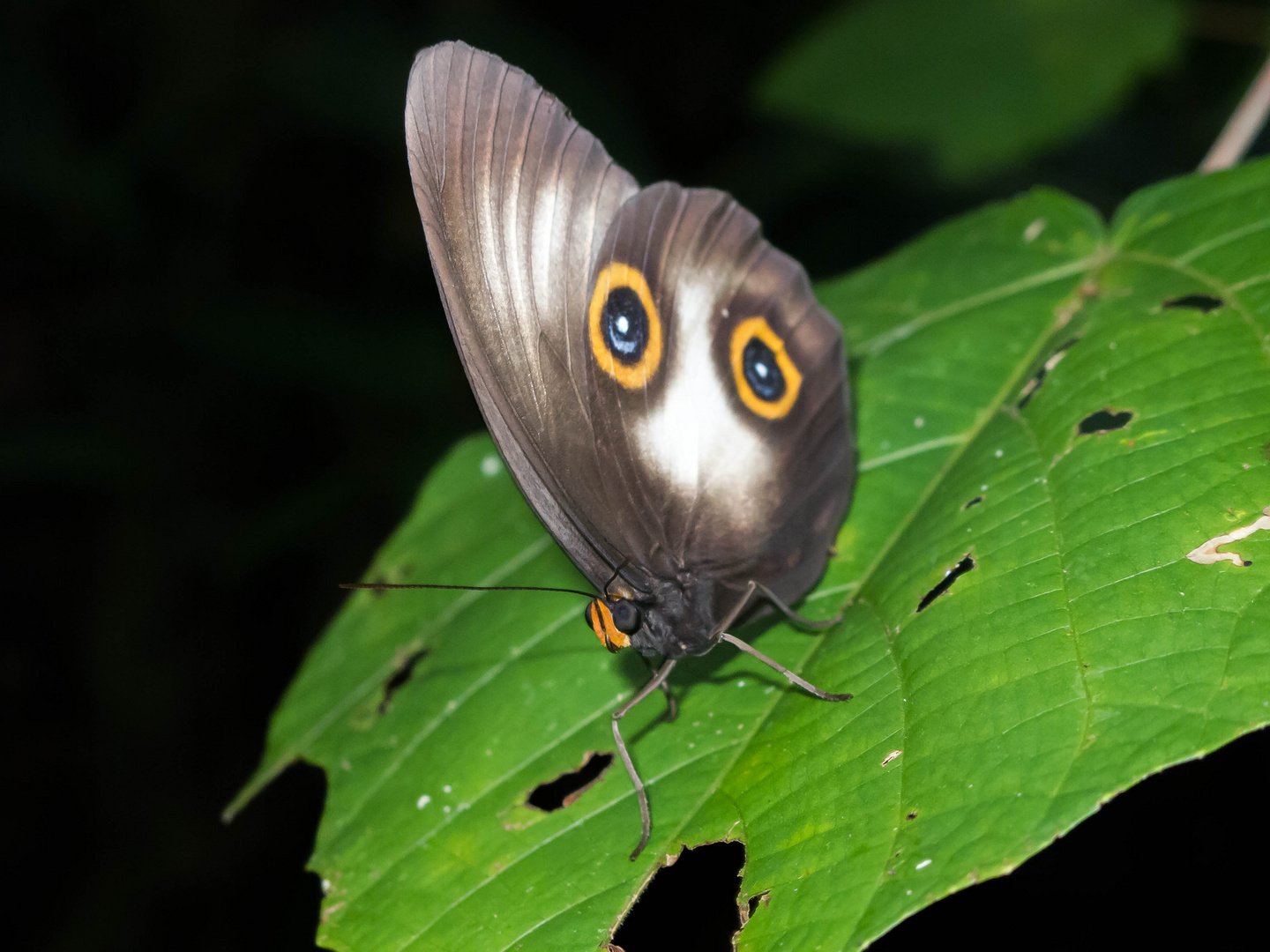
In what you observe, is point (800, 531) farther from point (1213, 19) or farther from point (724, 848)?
point (1213, 19)

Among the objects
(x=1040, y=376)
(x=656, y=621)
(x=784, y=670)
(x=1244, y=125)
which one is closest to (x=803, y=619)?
(x=784, y=670)

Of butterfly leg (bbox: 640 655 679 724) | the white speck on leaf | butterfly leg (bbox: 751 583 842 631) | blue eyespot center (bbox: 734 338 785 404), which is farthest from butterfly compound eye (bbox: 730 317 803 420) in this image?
the white speck on leaf

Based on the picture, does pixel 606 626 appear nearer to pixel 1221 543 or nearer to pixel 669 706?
pixel 669 706

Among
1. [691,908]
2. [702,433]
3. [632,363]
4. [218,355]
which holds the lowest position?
[691,908]

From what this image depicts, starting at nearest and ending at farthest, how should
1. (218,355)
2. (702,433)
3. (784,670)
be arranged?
1. (784,670)
2. (702,433)
3. (218,355)

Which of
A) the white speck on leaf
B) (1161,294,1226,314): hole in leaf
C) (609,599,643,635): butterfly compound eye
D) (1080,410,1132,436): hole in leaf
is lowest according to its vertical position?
(1161,294,1226,314): hole in leaf

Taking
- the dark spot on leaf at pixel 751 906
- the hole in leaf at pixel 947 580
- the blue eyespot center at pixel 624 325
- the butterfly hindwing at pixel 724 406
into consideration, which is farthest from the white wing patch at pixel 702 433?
the dark spot on leaf at pixel 751 906

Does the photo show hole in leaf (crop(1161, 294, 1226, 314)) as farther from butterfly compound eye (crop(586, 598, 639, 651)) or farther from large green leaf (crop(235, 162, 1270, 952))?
butterfly compound eye (crop(586, 598, 639, 651))
